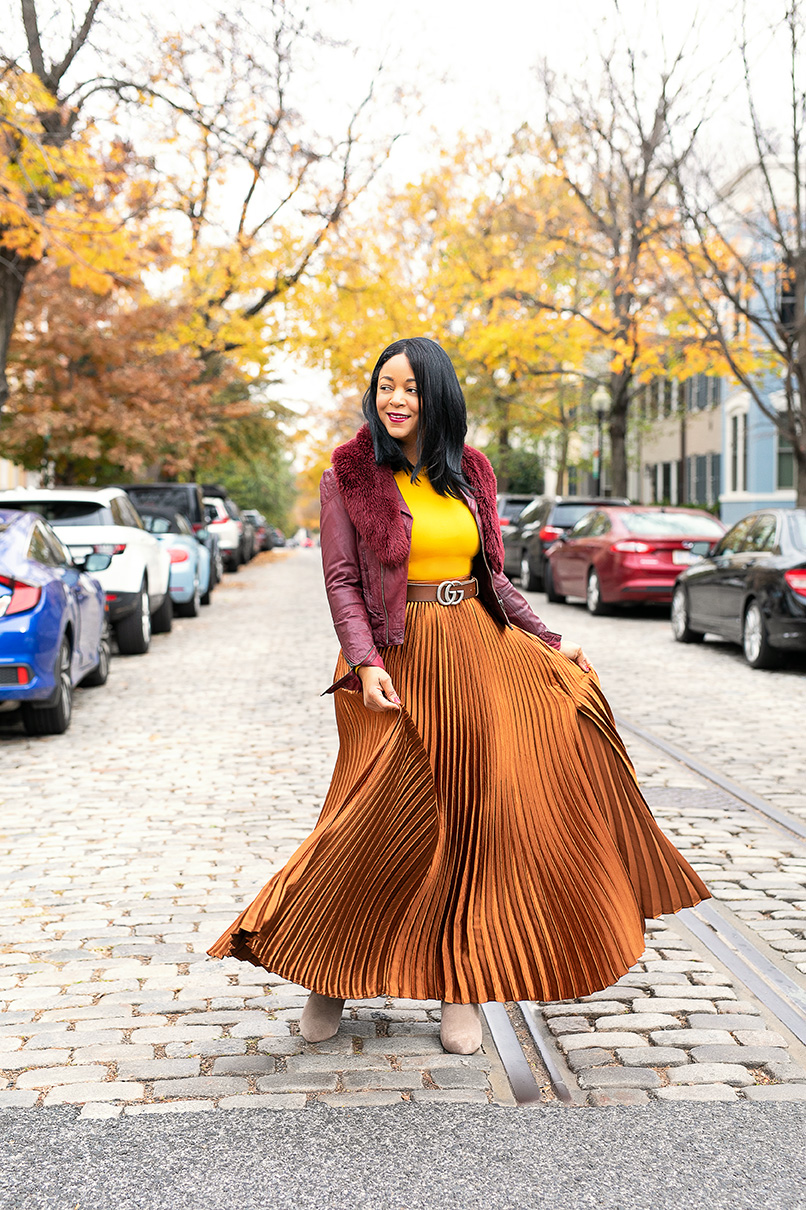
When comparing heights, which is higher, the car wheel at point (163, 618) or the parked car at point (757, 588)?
the parked car at point (757, 588)

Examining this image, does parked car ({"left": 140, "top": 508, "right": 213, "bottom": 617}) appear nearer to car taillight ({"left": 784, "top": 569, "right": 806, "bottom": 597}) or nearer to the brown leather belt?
car taillight ({"left": 784, "top": 569, "right": 806, "bottom": 597})

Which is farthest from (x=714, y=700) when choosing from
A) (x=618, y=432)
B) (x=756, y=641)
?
(x=618, y=432)

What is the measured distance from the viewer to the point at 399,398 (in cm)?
361

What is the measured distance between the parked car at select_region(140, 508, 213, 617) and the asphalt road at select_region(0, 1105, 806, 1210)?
1467cm

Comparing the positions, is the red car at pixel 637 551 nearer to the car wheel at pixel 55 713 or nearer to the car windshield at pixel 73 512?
the car windshield at pixel 73 512

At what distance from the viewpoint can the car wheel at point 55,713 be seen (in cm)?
899

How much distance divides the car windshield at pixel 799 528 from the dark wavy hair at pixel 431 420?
939cm

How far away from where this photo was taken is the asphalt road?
2885 mm

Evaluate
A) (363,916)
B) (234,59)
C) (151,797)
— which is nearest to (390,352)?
(363,916)

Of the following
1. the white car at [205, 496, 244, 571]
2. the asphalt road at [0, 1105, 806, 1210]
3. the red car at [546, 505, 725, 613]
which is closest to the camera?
the asphalt road at [0, 1105, 806, 1210]

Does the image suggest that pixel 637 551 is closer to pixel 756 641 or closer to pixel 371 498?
pixel 756 641

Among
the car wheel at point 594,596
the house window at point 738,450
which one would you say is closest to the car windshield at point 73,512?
the car wheel at point 594,596

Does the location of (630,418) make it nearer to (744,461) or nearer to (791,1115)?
(744,461)

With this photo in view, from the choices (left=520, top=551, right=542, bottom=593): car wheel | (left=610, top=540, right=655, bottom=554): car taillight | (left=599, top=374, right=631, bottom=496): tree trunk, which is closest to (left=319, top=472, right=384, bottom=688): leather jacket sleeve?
(left=610, top=540, right=655, bottom=554): car taillight
